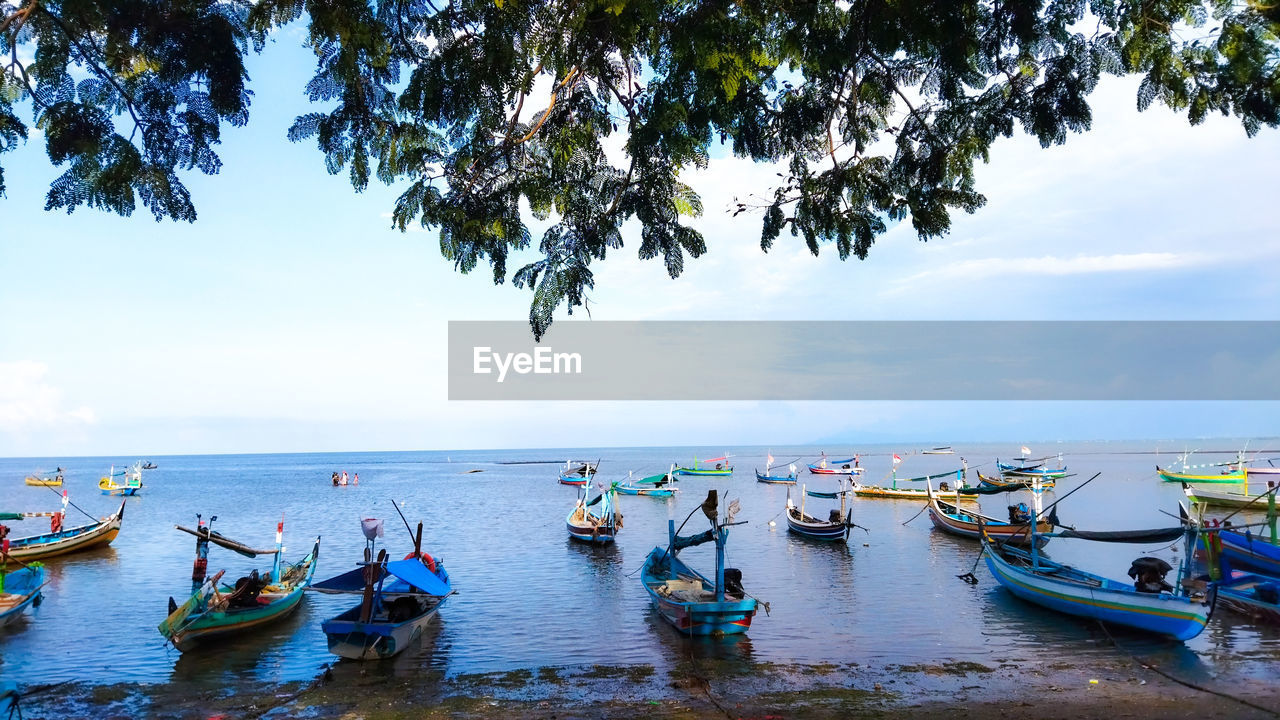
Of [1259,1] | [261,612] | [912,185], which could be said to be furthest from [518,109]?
[261,612]

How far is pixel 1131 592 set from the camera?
18812 millimetres

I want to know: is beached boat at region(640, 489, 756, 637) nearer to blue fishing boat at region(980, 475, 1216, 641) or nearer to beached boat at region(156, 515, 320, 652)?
blue fishing boat at region(980, 475, 1216, 641)

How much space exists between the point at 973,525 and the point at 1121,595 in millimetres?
19198

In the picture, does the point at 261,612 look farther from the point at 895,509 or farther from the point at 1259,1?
the point at 895,509

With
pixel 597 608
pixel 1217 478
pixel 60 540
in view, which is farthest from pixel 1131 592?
pixel 1217 478

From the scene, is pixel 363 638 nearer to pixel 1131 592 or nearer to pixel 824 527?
pixel 1131 592

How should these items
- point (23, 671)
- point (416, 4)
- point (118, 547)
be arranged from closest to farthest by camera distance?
point (416, 4), point (23, 671), point (118, 547)

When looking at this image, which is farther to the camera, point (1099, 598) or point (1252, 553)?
point (1252, 553)

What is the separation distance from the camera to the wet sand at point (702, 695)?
13758 millimetres

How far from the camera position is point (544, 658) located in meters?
18.7

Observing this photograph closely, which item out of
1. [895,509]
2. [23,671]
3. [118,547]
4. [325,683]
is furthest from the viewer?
[895,509]

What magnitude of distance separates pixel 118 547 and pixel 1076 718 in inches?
1709

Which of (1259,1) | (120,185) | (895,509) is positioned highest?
(1259,1)

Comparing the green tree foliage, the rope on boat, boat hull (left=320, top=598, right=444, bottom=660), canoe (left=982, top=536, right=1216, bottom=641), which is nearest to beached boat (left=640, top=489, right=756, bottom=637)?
boat hull (left=320, top=598, right=444, bottom=660)
